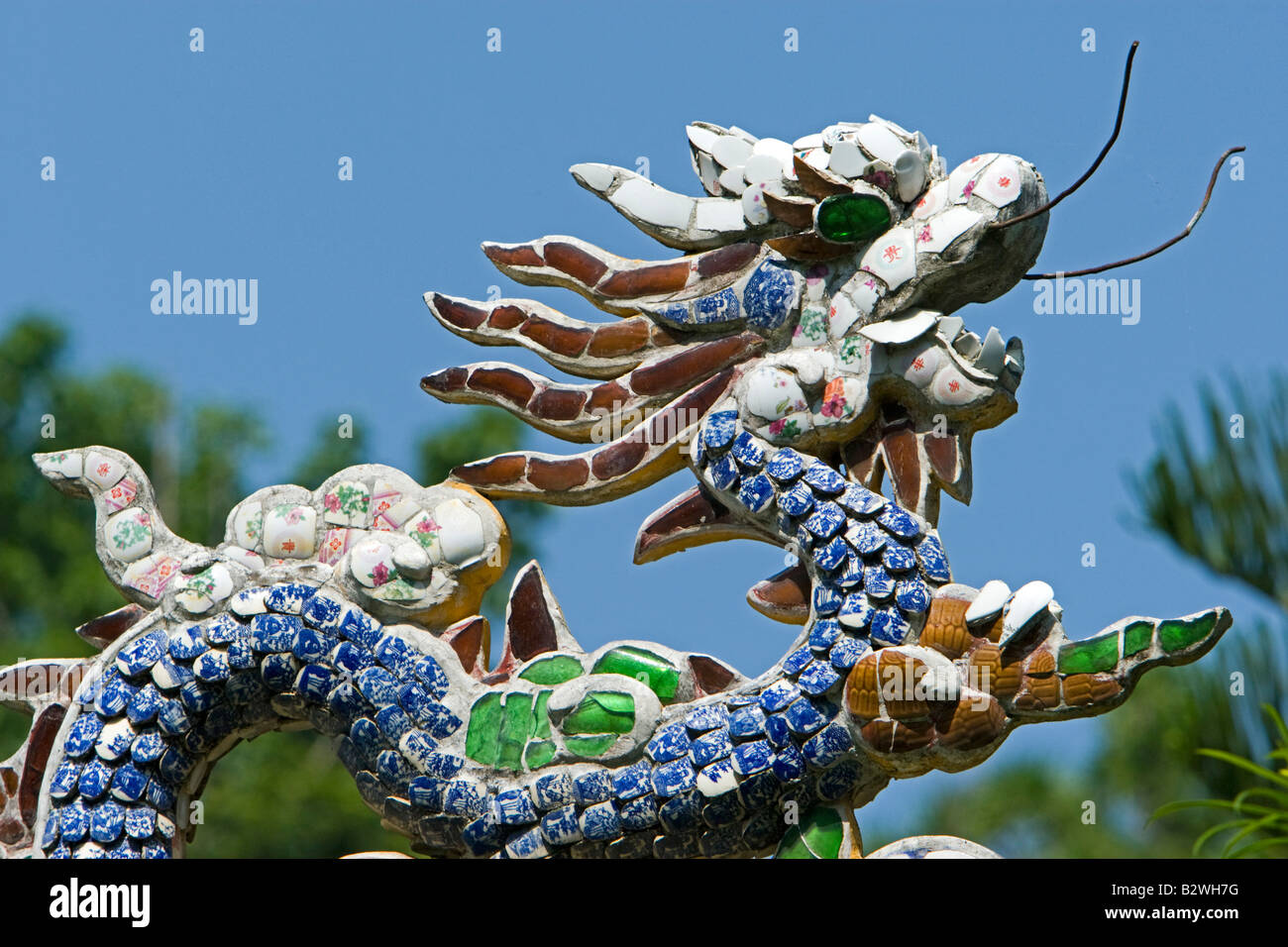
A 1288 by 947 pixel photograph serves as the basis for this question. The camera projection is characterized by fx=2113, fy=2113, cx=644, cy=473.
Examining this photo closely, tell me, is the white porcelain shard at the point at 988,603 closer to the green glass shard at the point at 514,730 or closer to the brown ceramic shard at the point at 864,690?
the brown ceramic shard at the point at 864,690

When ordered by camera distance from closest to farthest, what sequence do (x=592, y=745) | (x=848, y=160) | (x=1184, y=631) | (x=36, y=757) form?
1. (x=1184, y=631)
2. (x=592, y=745)
3. (x=848, y=160)
4. (x=36, y=757)

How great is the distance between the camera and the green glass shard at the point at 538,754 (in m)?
5.20

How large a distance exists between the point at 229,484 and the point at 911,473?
12.0 metres

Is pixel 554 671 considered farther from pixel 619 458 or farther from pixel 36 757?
pixel 36 757

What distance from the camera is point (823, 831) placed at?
5012mm

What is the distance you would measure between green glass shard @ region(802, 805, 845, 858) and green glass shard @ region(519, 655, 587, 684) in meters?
0.69

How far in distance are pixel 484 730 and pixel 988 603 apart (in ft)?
4.21

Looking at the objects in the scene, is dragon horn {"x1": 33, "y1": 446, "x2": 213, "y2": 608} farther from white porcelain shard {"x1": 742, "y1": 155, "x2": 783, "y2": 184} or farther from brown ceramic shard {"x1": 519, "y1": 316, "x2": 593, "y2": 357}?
white porcelain shard {"x1": 742, "y1": 155, "x2": 783, "y2": 184}

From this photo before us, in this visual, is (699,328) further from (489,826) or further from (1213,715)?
(1213,715)

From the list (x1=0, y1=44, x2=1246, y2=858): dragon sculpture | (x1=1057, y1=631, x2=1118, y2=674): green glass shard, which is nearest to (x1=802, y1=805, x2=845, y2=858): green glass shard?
(x1=0, y1=44, x2=1246, y2=858): dragon sculpture

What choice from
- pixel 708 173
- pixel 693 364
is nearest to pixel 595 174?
pixel 708 173

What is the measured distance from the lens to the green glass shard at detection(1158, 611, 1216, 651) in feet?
15.9

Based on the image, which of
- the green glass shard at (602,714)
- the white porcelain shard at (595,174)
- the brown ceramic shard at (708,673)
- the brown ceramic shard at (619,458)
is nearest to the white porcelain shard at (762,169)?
the white porcelain shard at (595,174)
